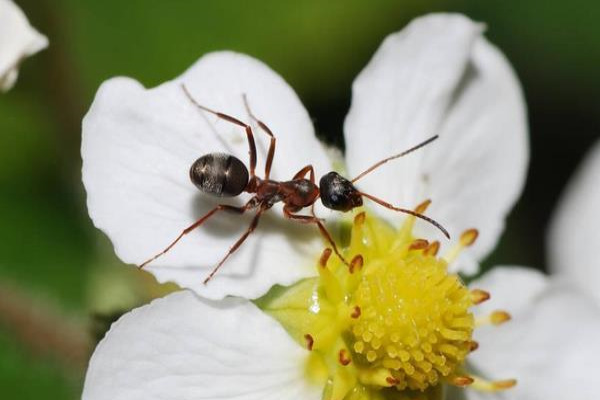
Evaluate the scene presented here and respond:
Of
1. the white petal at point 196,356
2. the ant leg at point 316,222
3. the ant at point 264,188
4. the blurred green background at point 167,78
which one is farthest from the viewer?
the blurred green background at point 167,78

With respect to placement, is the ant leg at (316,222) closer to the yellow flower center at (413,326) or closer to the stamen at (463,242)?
the yellow flower center at (413,326)

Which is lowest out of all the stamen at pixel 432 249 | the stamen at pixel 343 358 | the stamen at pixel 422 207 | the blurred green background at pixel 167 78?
the blurred green background at pixel 167 78

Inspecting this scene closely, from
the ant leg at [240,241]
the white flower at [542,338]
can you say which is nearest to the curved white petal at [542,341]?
the white flower at [542,338]

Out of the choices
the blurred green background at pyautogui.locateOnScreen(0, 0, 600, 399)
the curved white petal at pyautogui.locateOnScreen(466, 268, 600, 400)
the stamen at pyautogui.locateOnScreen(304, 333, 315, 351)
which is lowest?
the blurred green background at pyautogui.locateOnScreen(0, 0, 600, 399)

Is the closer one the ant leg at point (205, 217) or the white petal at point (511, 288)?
the ant leg at point (205, 217)

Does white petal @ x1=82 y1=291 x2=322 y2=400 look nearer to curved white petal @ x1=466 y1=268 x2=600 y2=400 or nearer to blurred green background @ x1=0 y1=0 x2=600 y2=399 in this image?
curved white petal @ x1=466 y1=268 x2=600 y2=400

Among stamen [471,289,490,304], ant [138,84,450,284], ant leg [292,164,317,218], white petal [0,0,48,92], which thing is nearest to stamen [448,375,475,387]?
stamen [471,289,490,304]

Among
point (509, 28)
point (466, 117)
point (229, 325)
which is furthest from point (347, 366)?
point (509, 28)

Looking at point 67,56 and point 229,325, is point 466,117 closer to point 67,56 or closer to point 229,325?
point 229,325
